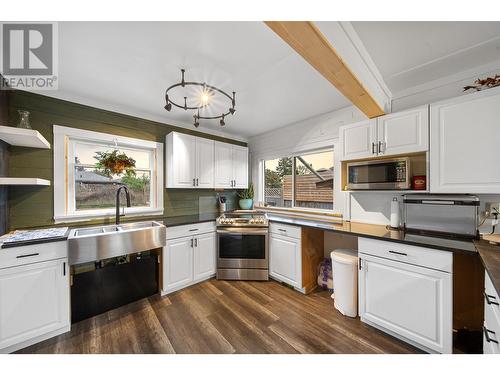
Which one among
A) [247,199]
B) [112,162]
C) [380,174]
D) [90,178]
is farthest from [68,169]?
[380,174]

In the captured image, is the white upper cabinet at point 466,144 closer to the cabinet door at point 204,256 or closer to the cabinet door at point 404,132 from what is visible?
the cabinet door at point 404,132

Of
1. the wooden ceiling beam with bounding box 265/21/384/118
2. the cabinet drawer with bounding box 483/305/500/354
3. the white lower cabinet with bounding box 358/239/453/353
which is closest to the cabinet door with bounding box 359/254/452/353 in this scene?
the white lower cabinet with bounding box 358/239/453/353

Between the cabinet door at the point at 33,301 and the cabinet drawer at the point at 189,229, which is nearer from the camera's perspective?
the cabinet door at the point at 33,301

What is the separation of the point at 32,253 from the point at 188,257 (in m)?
1.46

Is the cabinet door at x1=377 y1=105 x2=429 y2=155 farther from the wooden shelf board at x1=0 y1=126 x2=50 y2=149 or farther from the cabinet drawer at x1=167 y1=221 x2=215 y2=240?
the wooden shelf board at x1=0 y1=126 x2=50 y2=149

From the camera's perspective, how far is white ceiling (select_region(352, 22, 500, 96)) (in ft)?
4.50

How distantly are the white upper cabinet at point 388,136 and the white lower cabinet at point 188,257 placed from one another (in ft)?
7.15

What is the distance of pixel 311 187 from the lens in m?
3.26

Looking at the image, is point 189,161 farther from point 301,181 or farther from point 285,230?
point 301,181

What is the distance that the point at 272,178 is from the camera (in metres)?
3.91

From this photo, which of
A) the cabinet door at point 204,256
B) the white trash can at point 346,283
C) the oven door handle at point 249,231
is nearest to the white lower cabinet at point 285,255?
the oven door handle at point 249,231

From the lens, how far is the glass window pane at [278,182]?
3.60 meters
